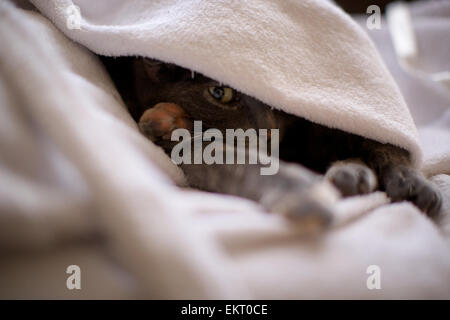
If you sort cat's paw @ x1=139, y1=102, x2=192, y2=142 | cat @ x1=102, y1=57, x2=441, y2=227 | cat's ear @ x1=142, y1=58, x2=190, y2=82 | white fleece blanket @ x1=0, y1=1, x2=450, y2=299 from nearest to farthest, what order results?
white fleece blanket @ x1=0, y1=1, x2=450, y2=299 < cat @ x1=102, y1=57, x2=441, y2=227 < cat's paw @ x1=139, y1=102, x2=192, y2=142 < cat's ear @ x1=142, y1=58, x2=190, y2=82

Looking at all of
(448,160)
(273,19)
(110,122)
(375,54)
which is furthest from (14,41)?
(448,160)

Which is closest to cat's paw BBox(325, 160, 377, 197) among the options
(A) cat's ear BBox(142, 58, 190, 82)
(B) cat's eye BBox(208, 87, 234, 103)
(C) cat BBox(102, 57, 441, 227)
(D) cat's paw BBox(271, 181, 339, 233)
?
(C) cat BBox(102, 57, 441, 227)

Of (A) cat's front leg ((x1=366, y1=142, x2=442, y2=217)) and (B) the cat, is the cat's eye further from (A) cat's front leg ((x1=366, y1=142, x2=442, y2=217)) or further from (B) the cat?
(A) cat's front leg ((x1=366, y1=142, x2=442, y2=217))

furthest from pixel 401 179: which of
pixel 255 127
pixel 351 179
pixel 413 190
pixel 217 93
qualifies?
pixel 217 93

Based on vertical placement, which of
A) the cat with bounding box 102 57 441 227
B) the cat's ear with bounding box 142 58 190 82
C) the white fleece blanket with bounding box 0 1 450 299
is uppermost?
the cat's ear with bounding box 142 58 190 82

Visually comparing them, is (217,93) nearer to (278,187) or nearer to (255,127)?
(255,127)

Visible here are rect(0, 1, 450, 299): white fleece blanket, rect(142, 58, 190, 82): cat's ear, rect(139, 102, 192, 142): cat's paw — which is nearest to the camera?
rect(0, 1, 450, 299): white fleece blanket
